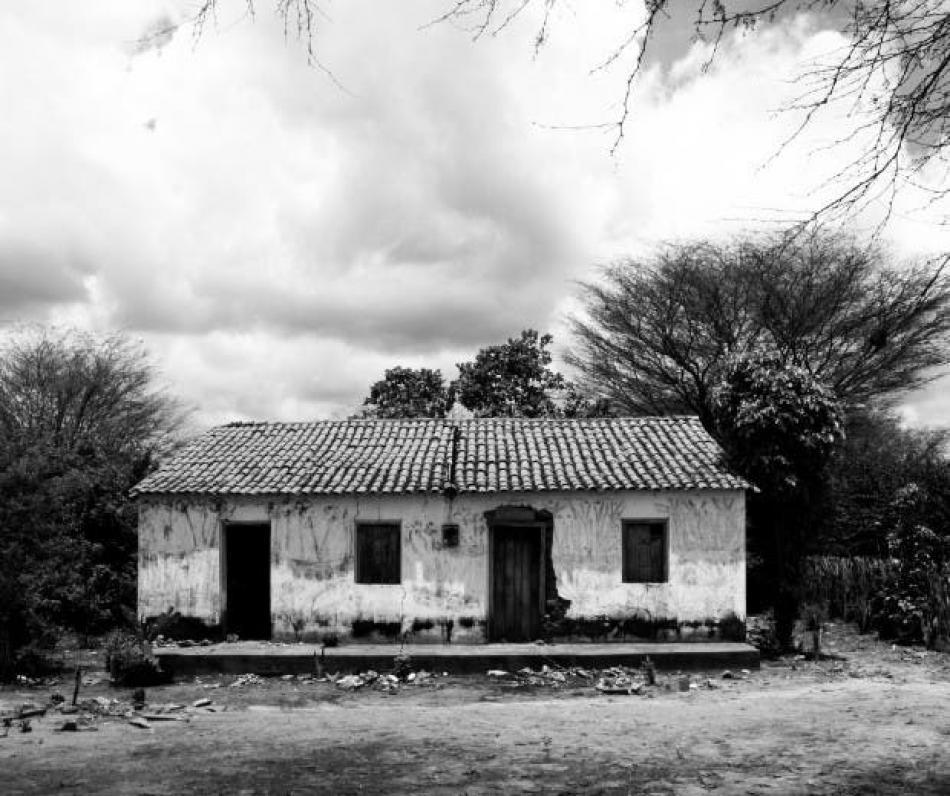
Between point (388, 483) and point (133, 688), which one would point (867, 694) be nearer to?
point (388, 483)

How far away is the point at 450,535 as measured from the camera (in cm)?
1612

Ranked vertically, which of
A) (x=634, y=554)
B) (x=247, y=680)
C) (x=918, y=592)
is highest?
(x=634, y=554)

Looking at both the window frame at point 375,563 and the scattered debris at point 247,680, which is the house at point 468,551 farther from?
the scattered debris at point 247,680

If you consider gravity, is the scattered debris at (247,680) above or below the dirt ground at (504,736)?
below

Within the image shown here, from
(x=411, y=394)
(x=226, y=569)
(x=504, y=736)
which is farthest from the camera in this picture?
(x=411, y=394)

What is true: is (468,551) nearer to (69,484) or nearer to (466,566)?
(466,566)

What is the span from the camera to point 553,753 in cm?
945

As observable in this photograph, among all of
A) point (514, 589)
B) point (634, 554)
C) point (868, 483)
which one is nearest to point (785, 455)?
point (634, 554)

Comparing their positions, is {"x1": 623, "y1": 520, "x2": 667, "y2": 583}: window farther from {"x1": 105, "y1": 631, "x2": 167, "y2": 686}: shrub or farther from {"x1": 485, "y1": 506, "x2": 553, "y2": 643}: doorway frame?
{"x1": 105, "y1": 631, "x2": 167, "y2": 686}: shrub

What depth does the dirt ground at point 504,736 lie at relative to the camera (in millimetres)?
8328

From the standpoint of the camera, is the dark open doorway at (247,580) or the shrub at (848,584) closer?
the dark open doorway at (247,580)

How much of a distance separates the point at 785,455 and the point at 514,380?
44.2 feet

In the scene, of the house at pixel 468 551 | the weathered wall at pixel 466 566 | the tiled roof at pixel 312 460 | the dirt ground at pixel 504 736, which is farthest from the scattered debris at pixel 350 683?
the tiled roof at pixel 312 460

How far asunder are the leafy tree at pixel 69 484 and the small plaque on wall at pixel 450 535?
6.26m
